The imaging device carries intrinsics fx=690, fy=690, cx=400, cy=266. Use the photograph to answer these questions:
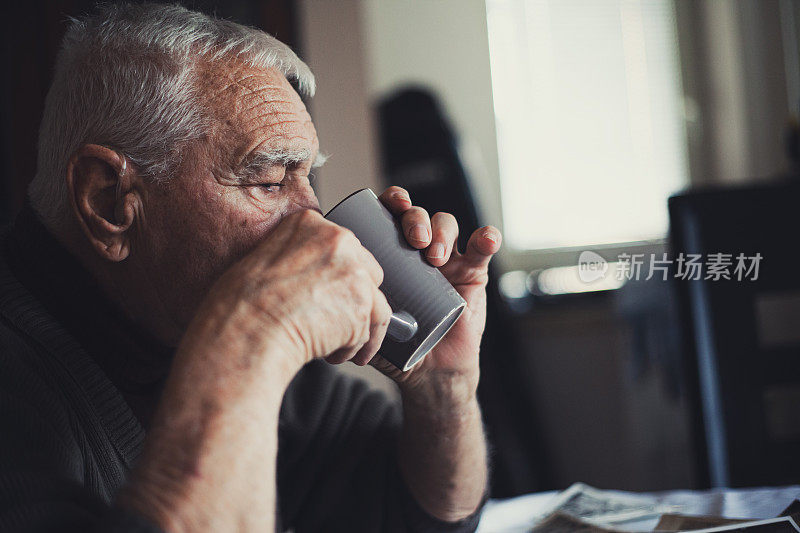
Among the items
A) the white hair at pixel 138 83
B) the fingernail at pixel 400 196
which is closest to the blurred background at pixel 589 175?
the white hair at pixel 138 83

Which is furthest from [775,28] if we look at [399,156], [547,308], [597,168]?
[399,156]

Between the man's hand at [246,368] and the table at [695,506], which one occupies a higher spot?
the man's hand at [246,368]

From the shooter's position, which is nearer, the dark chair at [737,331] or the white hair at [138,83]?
the white hair at [138,83]

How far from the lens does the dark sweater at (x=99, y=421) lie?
1.73 ft

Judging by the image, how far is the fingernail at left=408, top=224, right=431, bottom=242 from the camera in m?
0.75

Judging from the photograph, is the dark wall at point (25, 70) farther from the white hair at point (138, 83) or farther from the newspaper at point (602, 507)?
the newspaper at point (602, 507)

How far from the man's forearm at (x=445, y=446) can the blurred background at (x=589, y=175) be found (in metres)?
0.34

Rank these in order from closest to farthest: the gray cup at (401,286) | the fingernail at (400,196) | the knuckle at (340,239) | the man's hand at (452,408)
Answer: the knuckle at (340,239), the gray cup at (401,286), the fingernail at (400,196), the man's hand at (452,408)

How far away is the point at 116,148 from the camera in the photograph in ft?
2.55

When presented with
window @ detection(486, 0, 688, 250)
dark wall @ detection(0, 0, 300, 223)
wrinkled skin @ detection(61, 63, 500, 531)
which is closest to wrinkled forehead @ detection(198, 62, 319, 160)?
wrinkled skin @ detection(61, 63, 500, 531)

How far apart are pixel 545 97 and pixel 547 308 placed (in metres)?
1.01

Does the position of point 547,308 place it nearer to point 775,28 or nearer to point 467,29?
point 467,29

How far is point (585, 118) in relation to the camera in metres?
3.11

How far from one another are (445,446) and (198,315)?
1.67 feet
